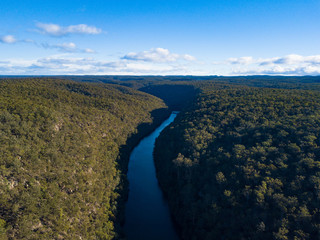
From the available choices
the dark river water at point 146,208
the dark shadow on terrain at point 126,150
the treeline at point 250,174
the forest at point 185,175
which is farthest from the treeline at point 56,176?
the treeline at point 250,174

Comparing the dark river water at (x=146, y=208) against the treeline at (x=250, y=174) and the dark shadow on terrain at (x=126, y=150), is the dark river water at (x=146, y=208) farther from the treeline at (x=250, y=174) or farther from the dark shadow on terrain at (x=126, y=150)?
the treeline at (x=250, y=174)

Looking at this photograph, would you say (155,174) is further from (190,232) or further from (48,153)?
(48,153)

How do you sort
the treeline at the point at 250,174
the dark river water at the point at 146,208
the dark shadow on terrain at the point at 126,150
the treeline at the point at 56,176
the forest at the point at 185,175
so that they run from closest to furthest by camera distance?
the treeline at the point at 56,176
the forest at the point at 185,175
the treeline at the point at 250,174
the dark river water at the point at 146,208
the dark shadow on terrain at the point at 126,150

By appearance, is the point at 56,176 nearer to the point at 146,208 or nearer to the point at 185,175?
the point at 146,208

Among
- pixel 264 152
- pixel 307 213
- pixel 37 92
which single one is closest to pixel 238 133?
pixel 264 152

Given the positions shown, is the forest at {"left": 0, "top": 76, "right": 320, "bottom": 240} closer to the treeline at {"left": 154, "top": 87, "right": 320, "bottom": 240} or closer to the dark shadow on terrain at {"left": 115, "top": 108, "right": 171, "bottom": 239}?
the treeline at {"left": 154, "top": 87, "right": 320, "bottom": 240}

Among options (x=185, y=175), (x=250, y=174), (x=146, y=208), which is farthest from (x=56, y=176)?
→ (x=250, y=174)
